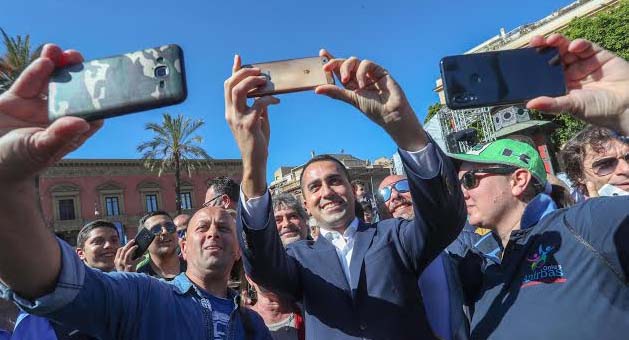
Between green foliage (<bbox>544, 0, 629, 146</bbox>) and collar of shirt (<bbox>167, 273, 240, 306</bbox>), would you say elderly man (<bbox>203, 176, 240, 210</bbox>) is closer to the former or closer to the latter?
collar of shirt (<bbox>167, 273, 240, 306</bbox>)

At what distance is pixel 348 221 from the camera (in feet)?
8.84

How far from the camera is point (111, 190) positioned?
41.8 meters

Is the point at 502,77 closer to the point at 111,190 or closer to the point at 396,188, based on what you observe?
the point at 396,188

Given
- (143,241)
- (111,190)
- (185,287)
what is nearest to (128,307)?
(185,287)

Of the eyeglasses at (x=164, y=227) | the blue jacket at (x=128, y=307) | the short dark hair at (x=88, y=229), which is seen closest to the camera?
the blue jacket at (x=128, y=307)

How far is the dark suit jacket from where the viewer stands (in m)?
2.10

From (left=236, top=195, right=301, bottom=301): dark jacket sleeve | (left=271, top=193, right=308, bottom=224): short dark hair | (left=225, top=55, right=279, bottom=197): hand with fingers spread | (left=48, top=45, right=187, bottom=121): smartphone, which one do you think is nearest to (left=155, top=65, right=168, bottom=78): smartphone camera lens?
(left=48, top=45, right=187, bottom=121): smartphone

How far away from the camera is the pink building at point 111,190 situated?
127 feet

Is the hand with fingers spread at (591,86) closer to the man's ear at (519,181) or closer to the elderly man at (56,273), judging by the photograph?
the man's ear at (519,181)

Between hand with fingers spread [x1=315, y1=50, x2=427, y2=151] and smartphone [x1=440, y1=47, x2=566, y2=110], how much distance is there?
0.86ft

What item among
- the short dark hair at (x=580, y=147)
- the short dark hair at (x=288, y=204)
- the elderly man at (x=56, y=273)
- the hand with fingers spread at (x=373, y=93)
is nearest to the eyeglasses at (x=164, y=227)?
the short dark hair at (x=288, y=204)

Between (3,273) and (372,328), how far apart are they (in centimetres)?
154

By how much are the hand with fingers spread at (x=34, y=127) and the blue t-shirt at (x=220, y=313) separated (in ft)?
4.67

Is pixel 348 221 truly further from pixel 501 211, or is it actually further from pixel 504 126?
pixel 504 126
